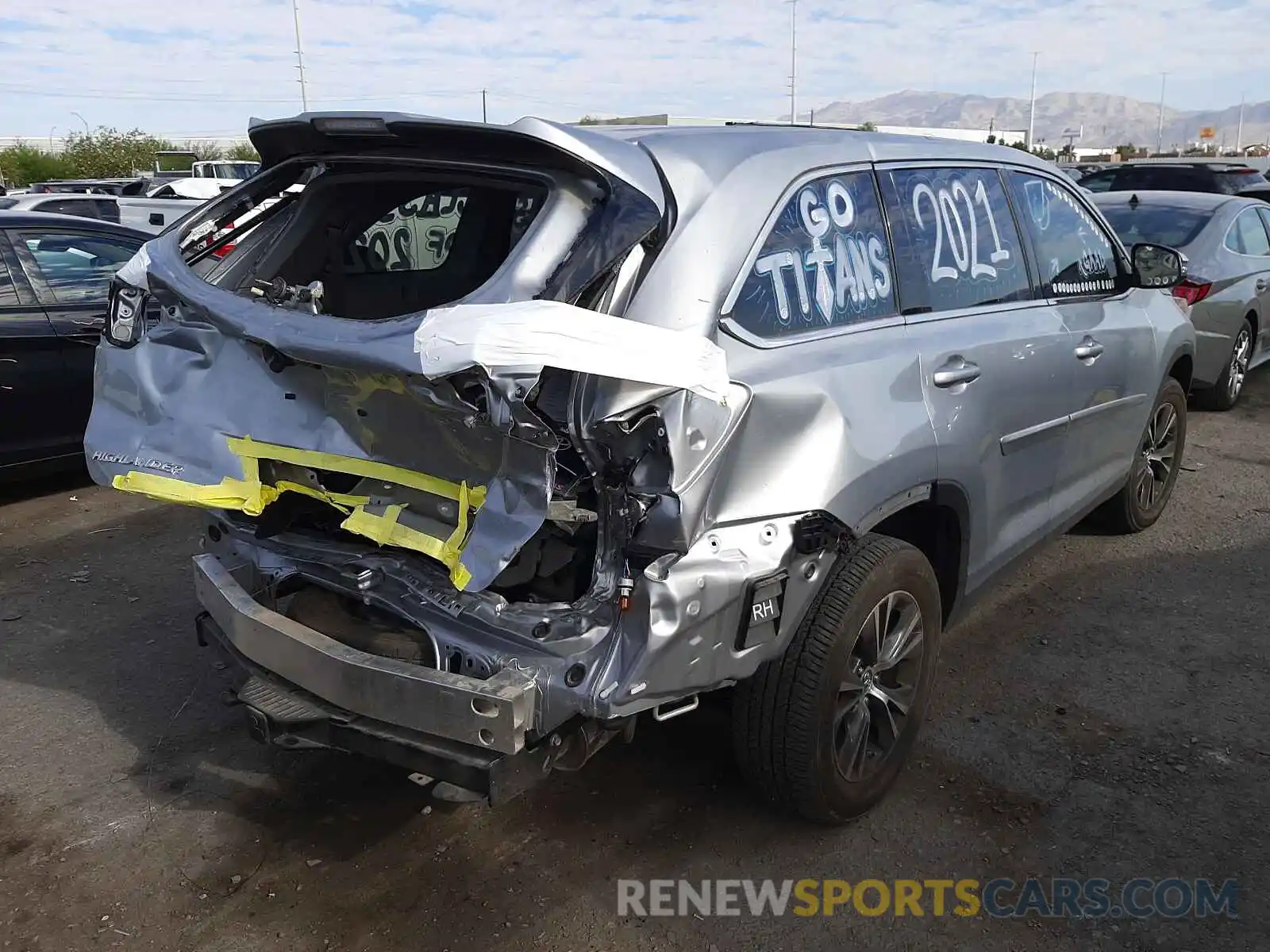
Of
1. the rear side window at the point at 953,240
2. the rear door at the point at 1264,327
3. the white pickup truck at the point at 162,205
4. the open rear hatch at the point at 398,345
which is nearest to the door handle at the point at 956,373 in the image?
the rear side window at the point at 953,240

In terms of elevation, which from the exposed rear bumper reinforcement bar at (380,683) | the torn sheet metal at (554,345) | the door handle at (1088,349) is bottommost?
the exposed rear bumper reinforcement bar at (380,683)

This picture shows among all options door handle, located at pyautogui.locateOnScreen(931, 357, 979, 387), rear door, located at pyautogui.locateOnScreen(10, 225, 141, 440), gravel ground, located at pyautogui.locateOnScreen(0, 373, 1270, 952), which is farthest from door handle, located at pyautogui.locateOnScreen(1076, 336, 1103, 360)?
rear door, located at pyautogui.locateOnScreen(10, 225, 141, 440)

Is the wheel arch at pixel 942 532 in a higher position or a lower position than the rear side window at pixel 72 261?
lower

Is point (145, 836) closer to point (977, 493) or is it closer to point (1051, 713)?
point (977, 493)

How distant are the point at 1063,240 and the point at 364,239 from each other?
2719 mm

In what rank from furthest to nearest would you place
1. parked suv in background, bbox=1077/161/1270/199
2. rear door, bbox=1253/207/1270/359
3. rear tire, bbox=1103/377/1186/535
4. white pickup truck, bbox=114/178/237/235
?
white pickup truck, bbox=114/178/237/235 → parked suv in background, bbox=1077/161/1270/199 → rear door, bbox=1253/207/1270/359 → rear tire, bbox=1103/377/1186/535

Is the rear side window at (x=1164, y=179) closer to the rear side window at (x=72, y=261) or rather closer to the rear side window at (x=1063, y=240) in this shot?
the rear side window at (x=1063, y=240)

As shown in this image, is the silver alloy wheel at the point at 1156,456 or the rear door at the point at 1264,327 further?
the rear door at the point at 1264,327

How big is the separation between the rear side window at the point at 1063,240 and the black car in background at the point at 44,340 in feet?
16.2

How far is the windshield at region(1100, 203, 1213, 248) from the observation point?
7645mm

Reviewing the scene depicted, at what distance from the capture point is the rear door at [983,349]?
10.3 feet

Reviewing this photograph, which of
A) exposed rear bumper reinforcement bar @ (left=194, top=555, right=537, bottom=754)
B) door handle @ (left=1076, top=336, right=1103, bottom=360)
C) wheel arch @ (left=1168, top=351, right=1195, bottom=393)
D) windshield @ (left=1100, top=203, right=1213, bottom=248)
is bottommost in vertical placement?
exposed rear bumper reinforcement bar @ (left=194, top=555, right=537, bottom=754)

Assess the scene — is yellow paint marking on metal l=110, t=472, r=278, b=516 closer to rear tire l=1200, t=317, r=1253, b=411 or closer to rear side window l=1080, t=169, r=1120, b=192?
rear tire l=1200, t=317, r=1253, b=411

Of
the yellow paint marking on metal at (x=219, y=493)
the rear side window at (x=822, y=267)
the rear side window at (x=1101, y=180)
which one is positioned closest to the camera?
the rear side window at (x=822, y=267)
